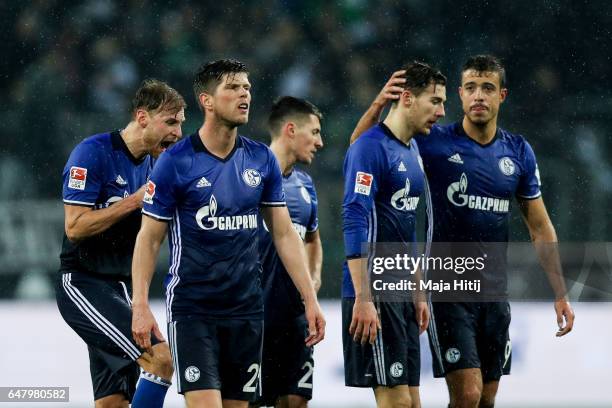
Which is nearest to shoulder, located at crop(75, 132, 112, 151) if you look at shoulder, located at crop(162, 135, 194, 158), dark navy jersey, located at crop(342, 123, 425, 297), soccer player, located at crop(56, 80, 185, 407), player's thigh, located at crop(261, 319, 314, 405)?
soccer player, located at crop(56, 80, 185, 407)

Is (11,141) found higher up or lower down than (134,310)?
higher up

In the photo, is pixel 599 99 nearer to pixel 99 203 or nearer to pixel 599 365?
pixel 599 365

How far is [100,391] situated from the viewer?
6195mm

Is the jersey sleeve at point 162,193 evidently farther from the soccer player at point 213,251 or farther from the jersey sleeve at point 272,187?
the jersey sleeve at point 272,187

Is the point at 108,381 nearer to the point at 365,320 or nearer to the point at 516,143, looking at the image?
the point at 365,320

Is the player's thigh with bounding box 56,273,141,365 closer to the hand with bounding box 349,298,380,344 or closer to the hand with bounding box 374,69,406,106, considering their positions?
the hand with bounding box 349,298,380,344

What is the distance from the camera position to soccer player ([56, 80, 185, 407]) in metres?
5.83

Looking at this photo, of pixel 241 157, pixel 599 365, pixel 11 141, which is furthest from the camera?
pixel 11 141

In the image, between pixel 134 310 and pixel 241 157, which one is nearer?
pixel 134 310

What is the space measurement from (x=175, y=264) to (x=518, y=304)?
4369 mm

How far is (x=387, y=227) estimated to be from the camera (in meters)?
6.15

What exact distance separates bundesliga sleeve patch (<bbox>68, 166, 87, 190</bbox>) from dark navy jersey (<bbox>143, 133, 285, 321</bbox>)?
746 millimetres

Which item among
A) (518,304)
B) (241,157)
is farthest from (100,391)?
(518,304)

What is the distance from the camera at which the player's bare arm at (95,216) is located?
225 inches
